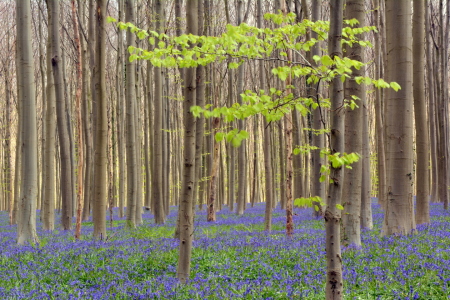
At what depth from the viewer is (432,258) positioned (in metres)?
7.61

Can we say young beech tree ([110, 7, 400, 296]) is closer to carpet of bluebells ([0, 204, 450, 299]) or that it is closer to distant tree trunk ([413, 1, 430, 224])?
carpet of bluebells ([0, 204, 450, 299])

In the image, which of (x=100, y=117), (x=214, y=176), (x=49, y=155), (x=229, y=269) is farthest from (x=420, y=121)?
(x=49, y=155)

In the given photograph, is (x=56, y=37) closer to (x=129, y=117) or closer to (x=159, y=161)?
(x=129, y=117)

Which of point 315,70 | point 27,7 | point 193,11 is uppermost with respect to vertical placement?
point 27,7

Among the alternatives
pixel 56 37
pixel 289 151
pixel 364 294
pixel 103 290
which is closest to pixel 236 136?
pixel 364 294

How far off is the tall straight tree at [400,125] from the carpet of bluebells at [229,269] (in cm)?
66

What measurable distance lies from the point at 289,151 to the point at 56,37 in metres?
8.52

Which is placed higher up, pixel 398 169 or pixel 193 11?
pixel 193 11

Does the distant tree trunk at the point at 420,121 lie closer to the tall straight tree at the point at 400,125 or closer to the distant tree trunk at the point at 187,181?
the tall straight tree at the point at 400,125

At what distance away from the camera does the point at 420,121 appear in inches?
504

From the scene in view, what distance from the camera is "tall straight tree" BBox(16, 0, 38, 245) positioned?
36.3 ft

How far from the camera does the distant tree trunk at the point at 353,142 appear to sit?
8617 millimetres

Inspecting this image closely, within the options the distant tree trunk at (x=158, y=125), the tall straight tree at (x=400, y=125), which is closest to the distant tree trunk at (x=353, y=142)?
the tall straight tree at (x=400, y=125)

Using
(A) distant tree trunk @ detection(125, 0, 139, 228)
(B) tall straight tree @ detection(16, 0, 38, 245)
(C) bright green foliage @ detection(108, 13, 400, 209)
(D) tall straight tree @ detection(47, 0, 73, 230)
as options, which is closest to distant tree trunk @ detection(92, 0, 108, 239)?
(B) tall straight tree @ detection(16, 0, 38, 245)
